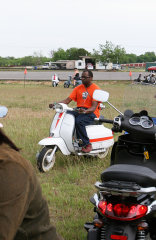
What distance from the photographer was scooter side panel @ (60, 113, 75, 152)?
6.20 meters

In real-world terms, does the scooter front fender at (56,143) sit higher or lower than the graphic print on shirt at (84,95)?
lower

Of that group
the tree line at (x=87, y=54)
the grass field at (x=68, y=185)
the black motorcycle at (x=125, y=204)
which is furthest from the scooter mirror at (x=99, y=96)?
the tree line at (x=87, y=54)

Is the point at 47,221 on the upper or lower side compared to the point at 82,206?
upper

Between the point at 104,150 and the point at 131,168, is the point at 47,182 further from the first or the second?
the point at 131,168

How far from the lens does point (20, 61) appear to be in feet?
436

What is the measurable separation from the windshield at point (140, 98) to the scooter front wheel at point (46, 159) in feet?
5.00

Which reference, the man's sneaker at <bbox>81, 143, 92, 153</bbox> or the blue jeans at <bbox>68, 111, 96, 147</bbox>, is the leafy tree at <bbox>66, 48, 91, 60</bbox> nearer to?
the blue jeans at <bbox>68, 111, 96, 147</bbox>

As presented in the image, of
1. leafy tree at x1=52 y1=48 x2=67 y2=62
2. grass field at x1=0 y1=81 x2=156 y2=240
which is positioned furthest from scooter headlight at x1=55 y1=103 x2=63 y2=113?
leafy tree at x1=52 y1=48 x2=67 y2=62

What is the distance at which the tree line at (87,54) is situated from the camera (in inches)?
3374

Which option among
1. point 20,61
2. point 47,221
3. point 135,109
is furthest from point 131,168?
point 20,61

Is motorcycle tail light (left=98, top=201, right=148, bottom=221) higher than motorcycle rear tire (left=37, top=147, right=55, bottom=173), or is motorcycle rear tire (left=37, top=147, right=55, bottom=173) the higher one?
motorcycle tail light (left=98, top=201, right=148, bottom=221)

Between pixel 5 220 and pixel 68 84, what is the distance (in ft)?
90.3

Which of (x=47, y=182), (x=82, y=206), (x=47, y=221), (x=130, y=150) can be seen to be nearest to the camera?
(x=47, y=221)

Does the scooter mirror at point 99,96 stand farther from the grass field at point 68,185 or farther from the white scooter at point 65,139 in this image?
the white scooter at point 65,139
